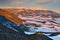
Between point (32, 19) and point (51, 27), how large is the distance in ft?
0.88

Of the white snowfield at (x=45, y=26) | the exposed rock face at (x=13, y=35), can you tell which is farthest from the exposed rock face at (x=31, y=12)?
the exposed rock face at (x=13, y=35)

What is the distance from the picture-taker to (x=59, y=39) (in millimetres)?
2102

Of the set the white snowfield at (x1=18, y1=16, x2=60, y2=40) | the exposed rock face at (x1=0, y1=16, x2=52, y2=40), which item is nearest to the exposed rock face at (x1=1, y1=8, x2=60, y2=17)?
the white snowfield at (x1=18, y1=16, x2=60, y2=40)

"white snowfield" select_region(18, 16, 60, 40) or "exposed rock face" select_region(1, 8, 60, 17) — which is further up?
"exposed rock face" select_region(1, 8, 60, 17)

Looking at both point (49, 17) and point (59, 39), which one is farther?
point (49, 17)

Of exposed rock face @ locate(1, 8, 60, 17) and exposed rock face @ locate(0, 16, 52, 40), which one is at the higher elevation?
exposed rock face @ locate(1, 8, 60, 17)

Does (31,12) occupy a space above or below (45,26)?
above

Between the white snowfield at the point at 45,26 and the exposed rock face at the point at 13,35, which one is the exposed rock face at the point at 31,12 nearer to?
the white snowfield at the point at 45,26

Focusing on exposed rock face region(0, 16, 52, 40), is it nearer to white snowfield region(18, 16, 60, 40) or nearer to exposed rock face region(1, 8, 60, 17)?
white snowfield region(18, 16, 60, 40)

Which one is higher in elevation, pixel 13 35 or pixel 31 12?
pixel 31 12

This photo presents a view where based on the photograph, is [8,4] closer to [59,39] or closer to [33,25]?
[33,25]

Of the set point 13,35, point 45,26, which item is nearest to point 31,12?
point 45,26

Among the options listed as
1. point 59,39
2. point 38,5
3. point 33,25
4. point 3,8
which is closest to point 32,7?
point 38,5

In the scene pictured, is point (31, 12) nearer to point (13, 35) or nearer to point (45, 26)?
point (45, 26)
